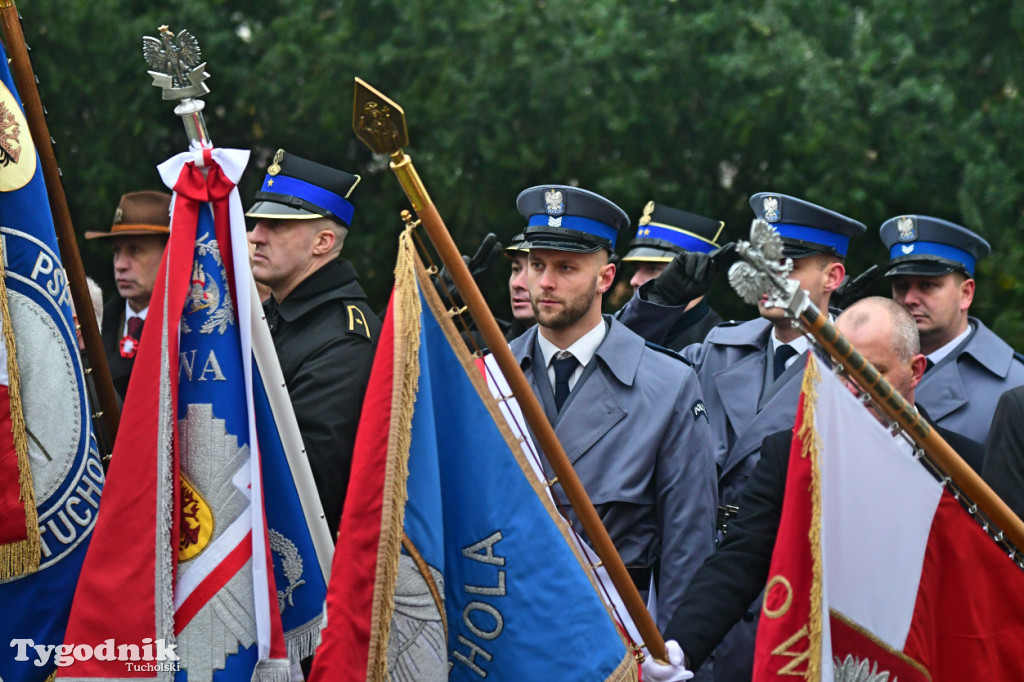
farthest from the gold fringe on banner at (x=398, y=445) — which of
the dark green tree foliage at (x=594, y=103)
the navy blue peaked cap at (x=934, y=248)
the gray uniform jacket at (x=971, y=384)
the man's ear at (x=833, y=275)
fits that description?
the dark green tree foliage at (x=594, y=103)

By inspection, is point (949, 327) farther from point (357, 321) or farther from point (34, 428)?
point (34, 428)

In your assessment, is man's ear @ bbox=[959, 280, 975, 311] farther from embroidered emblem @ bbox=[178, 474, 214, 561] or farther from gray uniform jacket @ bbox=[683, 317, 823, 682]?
embroidered emblem @ bbox=[178, 474, 214, 561]

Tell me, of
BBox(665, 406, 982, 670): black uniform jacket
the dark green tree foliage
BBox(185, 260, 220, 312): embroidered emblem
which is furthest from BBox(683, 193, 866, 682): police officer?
the dark green tree foliage

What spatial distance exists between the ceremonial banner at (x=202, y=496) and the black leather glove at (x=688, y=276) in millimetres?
2679

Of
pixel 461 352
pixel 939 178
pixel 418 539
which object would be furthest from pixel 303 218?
pixel 939 178

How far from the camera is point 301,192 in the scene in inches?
196

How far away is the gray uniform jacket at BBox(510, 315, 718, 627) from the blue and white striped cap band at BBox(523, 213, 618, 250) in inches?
18.2

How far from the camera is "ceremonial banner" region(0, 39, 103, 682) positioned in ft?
13.2

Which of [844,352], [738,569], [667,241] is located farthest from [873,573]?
[667,241]

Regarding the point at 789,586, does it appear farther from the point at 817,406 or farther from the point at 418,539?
the point at 418,539

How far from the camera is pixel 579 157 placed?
8383 millimetres

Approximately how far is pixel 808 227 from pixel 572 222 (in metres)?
1.13

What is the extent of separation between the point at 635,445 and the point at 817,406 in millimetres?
1242

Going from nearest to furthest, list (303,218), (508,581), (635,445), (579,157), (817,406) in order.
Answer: (817,406) → (508,581) → (635,445) → (303,218) → (579,157)
